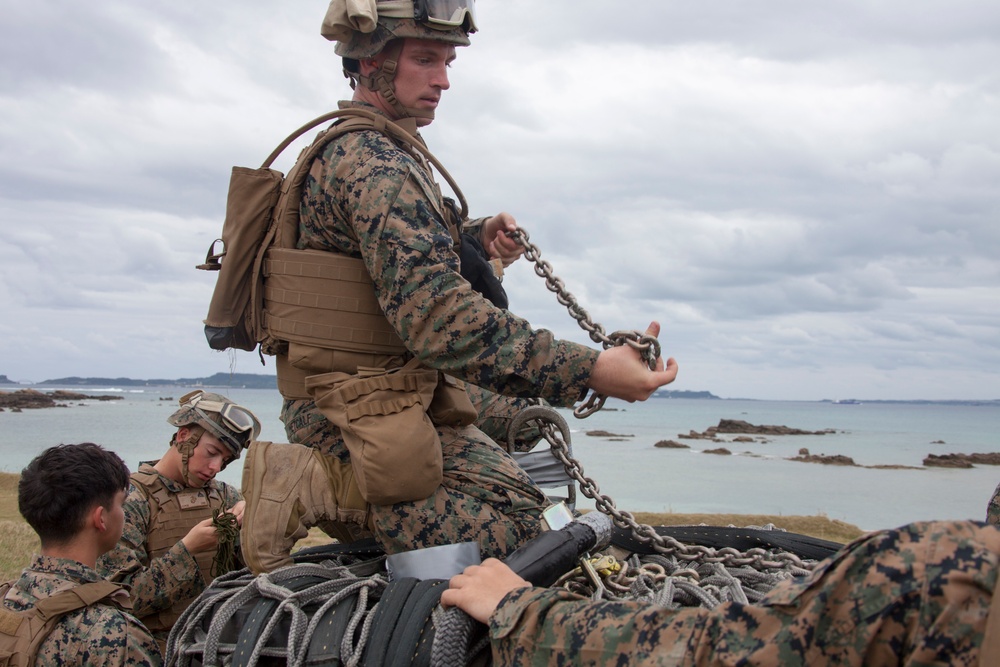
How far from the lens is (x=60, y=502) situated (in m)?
3.52

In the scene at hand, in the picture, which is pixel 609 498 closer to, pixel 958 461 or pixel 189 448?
pixel 189 448

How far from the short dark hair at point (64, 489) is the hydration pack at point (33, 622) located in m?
0.27

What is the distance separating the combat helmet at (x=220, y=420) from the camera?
17.2 feet

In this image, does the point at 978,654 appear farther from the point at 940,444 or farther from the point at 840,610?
the point at 940,444

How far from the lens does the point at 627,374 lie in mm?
3191

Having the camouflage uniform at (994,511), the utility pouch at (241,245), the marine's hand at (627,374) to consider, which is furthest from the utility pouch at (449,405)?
the camouflage uniform at (994,511)

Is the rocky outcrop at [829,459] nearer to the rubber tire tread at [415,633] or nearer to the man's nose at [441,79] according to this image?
the man's nose at [441,79]

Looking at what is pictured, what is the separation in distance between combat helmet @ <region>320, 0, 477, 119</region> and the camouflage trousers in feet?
4.42

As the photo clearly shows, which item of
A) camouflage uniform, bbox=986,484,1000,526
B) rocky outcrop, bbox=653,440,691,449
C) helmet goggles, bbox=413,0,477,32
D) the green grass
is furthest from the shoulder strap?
rocky outcrop, bbox=653,440,691,449

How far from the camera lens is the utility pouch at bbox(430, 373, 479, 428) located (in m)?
3.60

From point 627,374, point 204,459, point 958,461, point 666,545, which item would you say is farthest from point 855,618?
point 958,461

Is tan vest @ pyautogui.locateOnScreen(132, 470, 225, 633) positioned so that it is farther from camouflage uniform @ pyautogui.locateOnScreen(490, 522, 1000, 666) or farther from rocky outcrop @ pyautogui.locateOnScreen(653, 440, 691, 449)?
rocky outcrop @ pyautogui.locateOnScreen(653, 440, 691, 449)

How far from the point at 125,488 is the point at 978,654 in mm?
3147

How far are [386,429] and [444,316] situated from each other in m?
0.45
